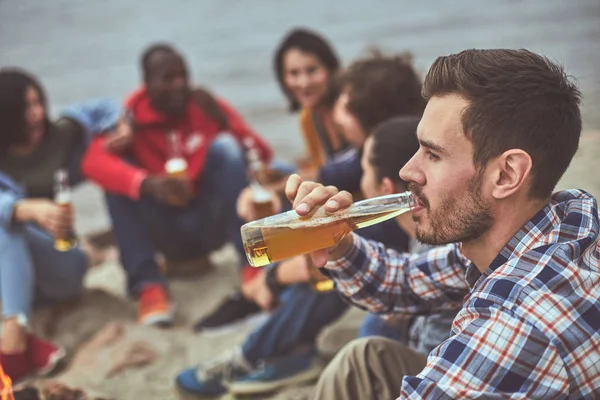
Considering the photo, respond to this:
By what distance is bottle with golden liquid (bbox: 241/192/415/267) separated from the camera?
5.77 ft

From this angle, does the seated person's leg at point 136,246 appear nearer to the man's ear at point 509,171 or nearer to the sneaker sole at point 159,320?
the sneaker sole at point 159,320

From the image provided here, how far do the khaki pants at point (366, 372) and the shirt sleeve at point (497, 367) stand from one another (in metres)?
0.46

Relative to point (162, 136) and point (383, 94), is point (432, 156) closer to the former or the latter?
point (383, 94)

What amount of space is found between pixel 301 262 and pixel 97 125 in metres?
1.57

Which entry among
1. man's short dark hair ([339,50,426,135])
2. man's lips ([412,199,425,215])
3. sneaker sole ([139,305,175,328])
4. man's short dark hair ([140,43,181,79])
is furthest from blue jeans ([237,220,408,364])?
man's short dark hair ([140,43,181,79])

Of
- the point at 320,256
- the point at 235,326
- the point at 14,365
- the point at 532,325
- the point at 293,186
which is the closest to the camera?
the point at 532,325

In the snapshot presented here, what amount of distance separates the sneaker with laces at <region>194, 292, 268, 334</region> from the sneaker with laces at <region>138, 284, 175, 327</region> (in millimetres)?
159

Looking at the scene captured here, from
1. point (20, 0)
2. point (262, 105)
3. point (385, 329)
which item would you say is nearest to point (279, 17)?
point (262, 105)

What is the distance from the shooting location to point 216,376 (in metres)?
2.87

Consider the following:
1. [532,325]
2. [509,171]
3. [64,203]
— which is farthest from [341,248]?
[64,203]

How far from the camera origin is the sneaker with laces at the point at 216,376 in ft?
9.39

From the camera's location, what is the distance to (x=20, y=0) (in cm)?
1989

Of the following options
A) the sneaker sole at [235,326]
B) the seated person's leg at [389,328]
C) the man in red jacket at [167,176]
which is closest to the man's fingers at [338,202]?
the seated person's leg at [389,328]

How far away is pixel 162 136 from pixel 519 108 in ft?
8.47
